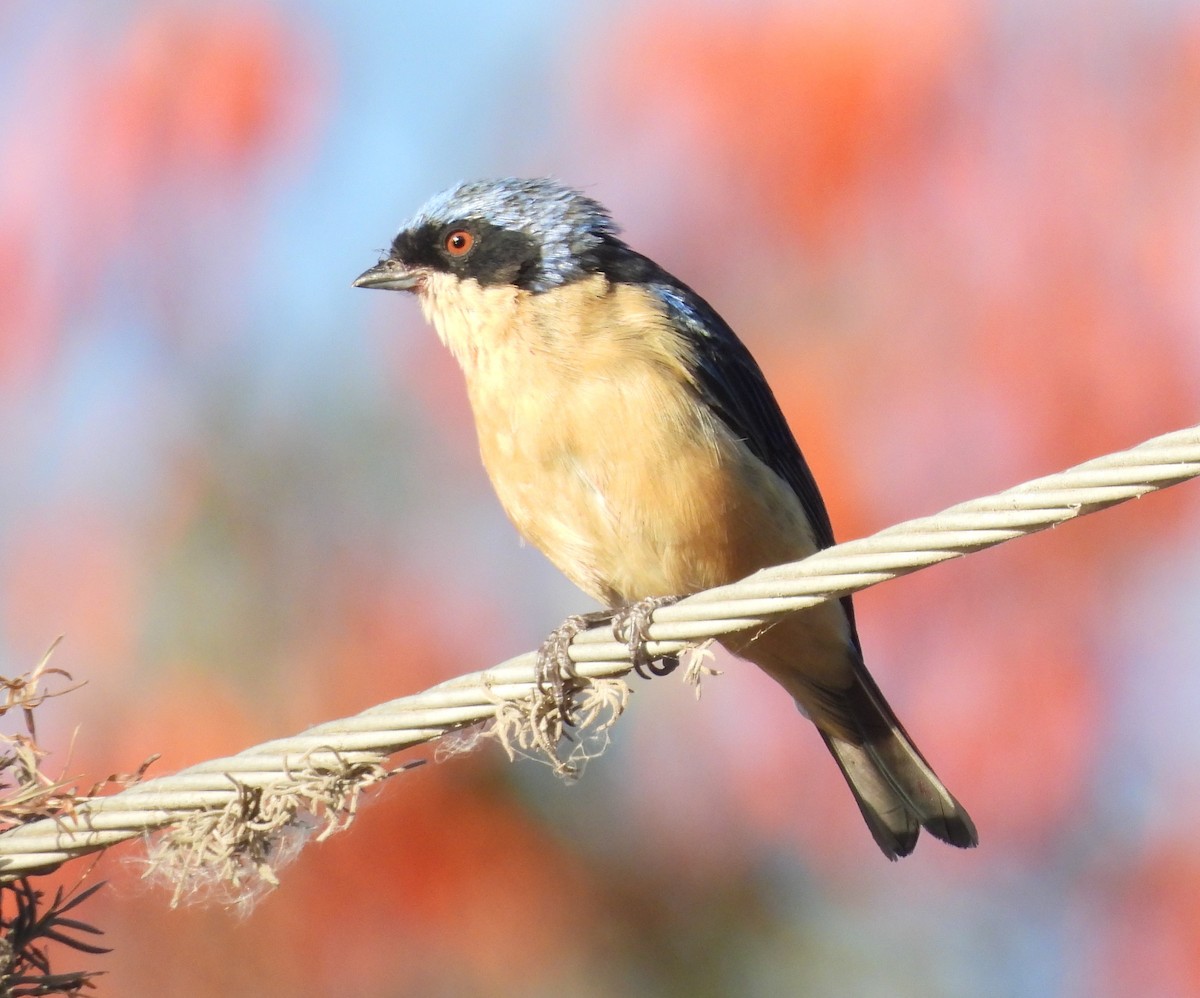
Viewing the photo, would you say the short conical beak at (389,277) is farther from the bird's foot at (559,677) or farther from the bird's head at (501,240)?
the bird's foot at (559,677)

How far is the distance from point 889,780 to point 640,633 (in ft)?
7.05

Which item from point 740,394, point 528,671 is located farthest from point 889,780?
point 528,671

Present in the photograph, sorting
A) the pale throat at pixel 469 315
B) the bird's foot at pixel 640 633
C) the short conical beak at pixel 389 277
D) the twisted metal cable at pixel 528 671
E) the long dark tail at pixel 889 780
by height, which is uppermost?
the short conical beak at pixel 389 277

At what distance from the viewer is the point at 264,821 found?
10.3 feet

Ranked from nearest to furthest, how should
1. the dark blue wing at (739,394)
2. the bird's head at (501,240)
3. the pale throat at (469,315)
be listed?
the pale throat at (469,315), the dark blue wing at (739,394), the bird's head at (501,240)

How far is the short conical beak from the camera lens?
5.76m

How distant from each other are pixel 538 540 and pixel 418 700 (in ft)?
6.57

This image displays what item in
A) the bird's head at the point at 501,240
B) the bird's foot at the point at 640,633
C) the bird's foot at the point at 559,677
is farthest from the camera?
the bird's head at the point at 501,240

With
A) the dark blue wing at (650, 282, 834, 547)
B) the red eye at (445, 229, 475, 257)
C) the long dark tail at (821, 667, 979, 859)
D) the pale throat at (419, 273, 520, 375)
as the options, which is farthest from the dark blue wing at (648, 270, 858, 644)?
the red eye at (445, 229, 475, 257)

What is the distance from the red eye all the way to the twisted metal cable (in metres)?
2.75

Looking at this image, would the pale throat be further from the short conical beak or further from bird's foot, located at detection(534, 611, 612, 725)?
bird's foot, located at detection(534, 611, 612, 725)

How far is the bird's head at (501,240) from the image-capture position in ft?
17.8

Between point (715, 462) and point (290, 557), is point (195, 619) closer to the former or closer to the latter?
point (290, 557)

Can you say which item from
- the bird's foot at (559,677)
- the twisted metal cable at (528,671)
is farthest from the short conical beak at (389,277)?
the twisted metal cable at (528,671)
